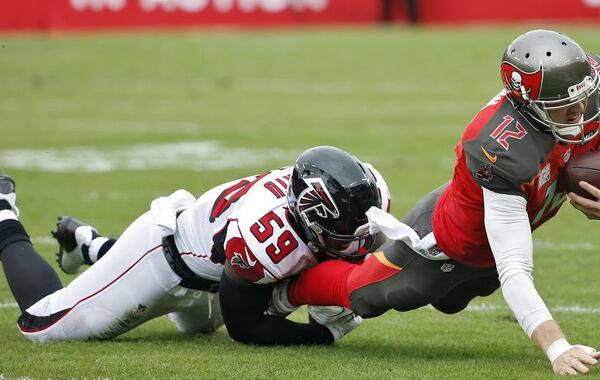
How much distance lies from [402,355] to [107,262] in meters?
1.37

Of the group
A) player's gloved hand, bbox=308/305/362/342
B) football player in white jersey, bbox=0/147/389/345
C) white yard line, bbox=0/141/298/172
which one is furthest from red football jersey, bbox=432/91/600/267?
white yard line, bbox=0/141/298/172

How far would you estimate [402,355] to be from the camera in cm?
497

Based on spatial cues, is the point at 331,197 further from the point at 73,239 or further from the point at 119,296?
the point at 73,239

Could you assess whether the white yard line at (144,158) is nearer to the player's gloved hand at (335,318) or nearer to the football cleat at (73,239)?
the football cleat at (73,239)

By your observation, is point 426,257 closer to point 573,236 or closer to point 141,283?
point 141,283

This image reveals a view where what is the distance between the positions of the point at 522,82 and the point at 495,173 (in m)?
0.35

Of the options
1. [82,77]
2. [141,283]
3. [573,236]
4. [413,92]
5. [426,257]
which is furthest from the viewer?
[82,77]

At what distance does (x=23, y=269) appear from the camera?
552 centimetres

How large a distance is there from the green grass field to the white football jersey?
370 mm

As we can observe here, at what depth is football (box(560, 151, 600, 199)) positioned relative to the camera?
4.50 metres

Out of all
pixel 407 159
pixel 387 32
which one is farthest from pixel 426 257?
pixel 387 32

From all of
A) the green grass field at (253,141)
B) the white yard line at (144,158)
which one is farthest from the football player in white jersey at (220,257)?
the white yard line at (144,158)

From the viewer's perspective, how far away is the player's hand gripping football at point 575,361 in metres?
4.22

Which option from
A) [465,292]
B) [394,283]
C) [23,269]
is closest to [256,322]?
[394,283]
